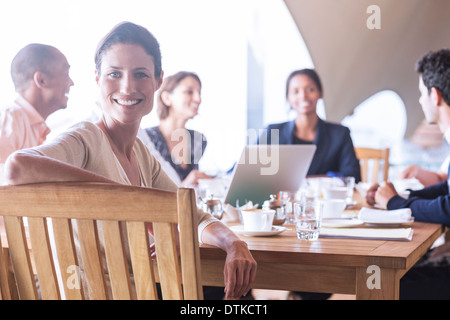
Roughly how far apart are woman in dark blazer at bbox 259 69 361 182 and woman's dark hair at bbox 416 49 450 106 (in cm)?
86

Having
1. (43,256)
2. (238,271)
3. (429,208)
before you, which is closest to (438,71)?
(429,208)

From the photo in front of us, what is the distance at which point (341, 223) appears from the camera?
57.9 inches

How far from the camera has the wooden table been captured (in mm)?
1045

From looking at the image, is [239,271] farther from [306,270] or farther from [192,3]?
→ [192,3]

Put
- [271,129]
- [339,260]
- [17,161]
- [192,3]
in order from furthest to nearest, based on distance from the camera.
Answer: [192,3], [271,129], [339,260], [17,161]

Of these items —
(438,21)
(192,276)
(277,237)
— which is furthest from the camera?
(438,21)

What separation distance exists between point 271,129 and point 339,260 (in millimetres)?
1941

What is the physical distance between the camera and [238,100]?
4785 mm

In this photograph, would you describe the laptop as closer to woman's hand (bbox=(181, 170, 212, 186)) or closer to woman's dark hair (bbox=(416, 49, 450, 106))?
woman's hand (bbox=(181, 170, 212, 186))

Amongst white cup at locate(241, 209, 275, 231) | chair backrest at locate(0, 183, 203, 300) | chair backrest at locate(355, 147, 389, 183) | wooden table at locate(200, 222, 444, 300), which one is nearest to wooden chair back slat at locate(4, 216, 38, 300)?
chair backrest at locate(0, 183, 203, 300)

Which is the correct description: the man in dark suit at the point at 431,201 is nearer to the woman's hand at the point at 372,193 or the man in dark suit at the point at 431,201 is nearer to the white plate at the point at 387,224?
the woman's hand at the point at 372,193

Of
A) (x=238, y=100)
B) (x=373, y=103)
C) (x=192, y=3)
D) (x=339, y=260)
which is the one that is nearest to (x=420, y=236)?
(x=339, y=260)

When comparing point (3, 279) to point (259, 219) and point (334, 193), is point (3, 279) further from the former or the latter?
point (334, 193)

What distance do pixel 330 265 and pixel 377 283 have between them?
100 mm
